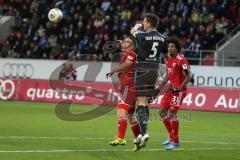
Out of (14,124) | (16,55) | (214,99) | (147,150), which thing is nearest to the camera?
(147,150)

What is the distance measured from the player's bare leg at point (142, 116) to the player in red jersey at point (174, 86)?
1.24 meters

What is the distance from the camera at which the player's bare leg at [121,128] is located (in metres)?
14.4

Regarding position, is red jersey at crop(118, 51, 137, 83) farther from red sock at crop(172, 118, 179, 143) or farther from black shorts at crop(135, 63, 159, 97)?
red sock at crop(172, 118, 179, 143)

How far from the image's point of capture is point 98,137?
17.4m

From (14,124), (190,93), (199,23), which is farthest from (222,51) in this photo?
(14,124)

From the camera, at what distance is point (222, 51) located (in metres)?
33.6

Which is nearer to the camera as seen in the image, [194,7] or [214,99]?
[214,99]

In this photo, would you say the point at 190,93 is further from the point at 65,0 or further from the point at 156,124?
the point at 65,0

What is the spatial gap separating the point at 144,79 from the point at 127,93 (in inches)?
21.3

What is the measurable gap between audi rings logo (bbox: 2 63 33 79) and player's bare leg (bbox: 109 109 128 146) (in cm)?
2129

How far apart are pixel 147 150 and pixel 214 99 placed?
47.7 feet

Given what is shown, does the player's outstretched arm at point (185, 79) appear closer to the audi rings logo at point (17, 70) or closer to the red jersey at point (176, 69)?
the red jersey at point (176, 69)

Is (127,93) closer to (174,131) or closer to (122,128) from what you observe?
(122,128)

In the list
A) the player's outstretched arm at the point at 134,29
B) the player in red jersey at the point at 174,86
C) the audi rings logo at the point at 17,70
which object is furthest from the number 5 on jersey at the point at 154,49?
the audi rings logo at the point at 17,70
